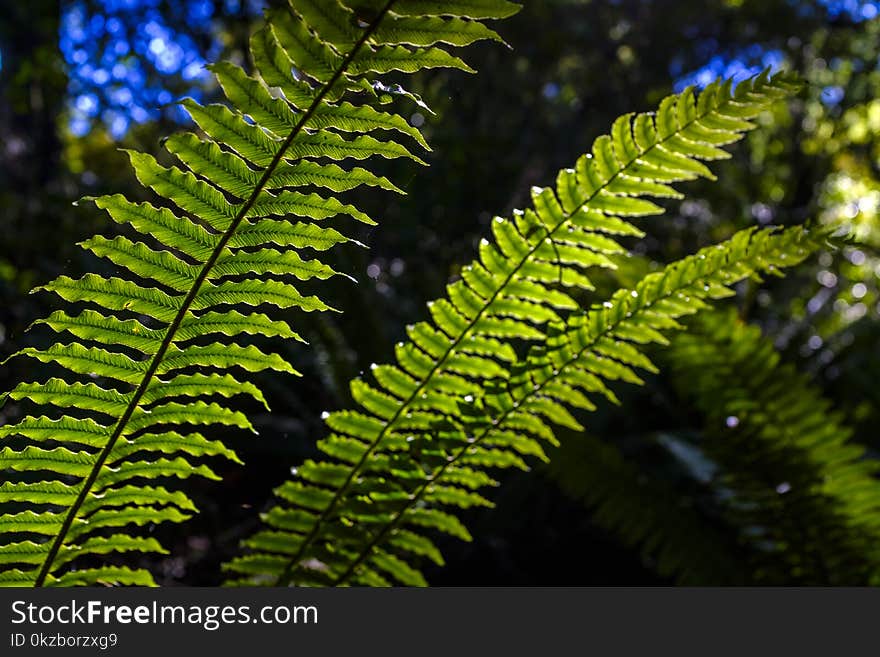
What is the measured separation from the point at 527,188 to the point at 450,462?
6.90 ft

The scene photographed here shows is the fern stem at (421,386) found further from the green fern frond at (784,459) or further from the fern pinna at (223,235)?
the green fern frond at (784,459)

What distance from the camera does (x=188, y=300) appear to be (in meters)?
0.79

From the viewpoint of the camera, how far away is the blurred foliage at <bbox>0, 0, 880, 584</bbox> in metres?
1.91

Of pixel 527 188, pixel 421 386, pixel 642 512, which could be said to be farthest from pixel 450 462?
pixel 527 188

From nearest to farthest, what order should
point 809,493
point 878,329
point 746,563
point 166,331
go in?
point 166,331, point 809,493, point 746,563, point 878,329

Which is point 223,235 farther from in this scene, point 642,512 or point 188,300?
point 642,512

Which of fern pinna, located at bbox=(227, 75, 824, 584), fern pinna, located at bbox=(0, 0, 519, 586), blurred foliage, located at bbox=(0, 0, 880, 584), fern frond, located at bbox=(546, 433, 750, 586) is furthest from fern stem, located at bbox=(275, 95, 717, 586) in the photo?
blurred foliage, located at bbox=(0, 0, 880, 584)

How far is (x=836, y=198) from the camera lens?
4535 millimetres

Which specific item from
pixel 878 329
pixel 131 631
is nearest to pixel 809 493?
pixel 131 631

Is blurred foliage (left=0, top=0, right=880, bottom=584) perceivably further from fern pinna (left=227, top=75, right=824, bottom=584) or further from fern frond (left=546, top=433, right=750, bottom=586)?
fern pinna (left=227, top=75, right=824, bottom=584)

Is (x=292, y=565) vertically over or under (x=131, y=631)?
over

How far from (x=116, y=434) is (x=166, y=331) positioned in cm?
13

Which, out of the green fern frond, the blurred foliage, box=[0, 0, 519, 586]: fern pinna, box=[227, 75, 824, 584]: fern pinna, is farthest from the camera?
the blurred foliage

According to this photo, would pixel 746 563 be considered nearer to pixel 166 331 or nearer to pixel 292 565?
pixel 292 565
